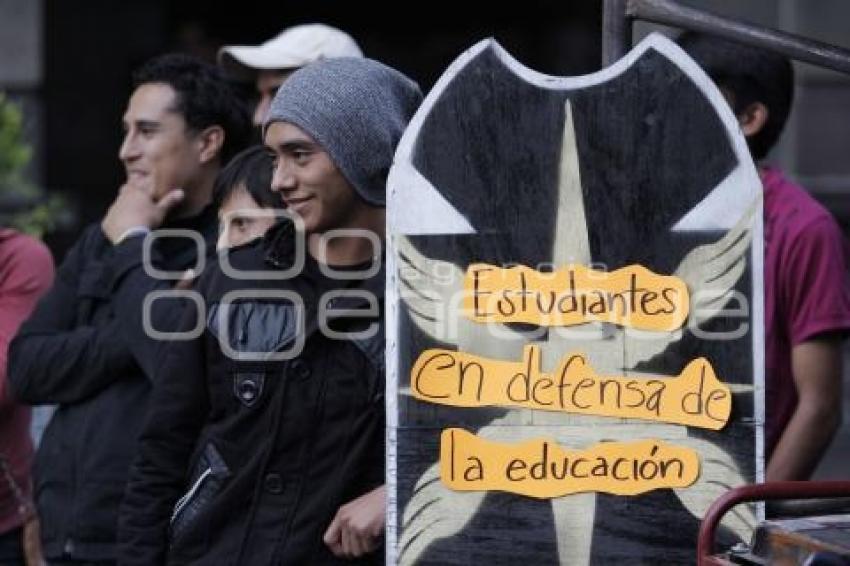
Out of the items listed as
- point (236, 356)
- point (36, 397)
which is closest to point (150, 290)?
point (36, 397)

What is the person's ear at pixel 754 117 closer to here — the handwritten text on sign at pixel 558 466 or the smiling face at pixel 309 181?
the smiling face at pixel 309 181

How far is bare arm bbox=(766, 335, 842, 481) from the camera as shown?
384 cm

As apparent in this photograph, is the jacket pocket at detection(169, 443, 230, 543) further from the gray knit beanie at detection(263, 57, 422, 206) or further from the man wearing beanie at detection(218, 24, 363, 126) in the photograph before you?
the man wearing beanie at detection(218, 24, 363, 126)

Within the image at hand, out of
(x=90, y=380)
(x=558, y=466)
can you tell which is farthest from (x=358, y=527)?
(x=90, y=380)

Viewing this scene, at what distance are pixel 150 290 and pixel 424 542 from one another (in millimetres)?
1170

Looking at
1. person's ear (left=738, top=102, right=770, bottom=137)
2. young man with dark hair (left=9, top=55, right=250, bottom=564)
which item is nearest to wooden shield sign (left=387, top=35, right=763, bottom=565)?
young man with dark hair (left=9, top=55, right=250, bottom=564)

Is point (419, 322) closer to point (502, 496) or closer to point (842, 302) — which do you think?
point (502, 496)

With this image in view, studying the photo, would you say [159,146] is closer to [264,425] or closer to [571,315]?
[264,425]

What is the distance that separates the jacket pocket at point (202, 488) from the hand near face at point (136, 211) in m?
0.98

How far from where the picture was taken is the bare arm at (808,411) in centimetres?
384

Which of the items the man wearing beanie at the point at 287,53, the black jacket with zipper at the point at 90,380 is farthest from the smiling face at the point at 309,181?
the man wearing beanie at the point at 287,53

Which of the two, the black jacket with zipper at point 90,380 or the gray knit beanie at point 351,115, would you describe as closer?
the gray knit beanie at point 351,115

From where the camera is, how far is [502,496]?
3.09 metres

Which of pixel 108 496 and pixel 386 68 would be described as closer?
pixel 386 68
